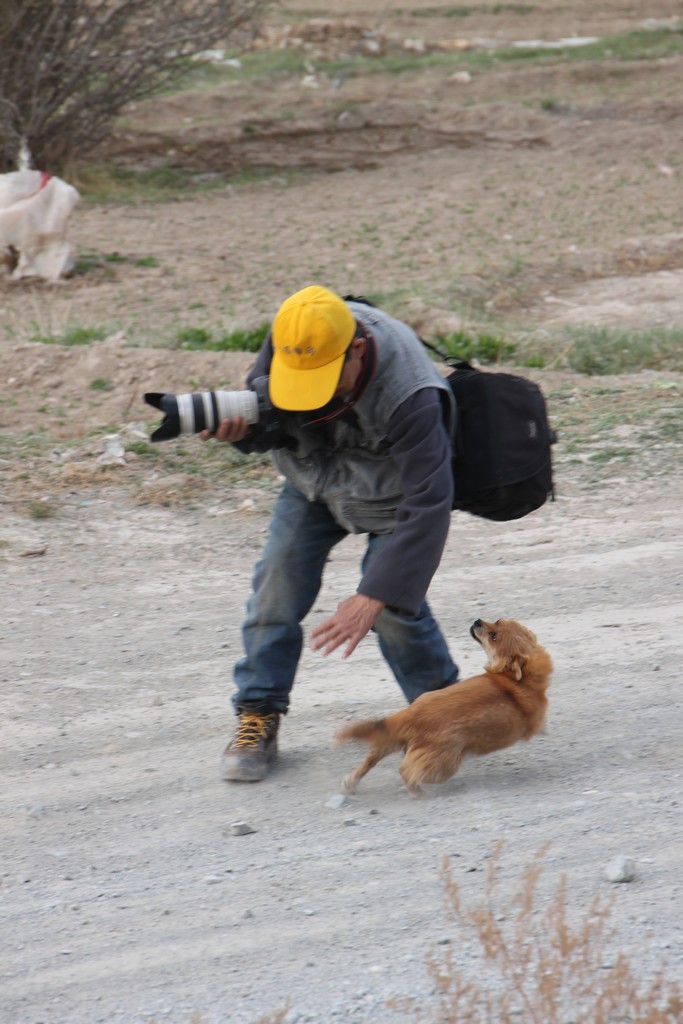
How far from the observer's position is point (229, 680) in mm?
4727

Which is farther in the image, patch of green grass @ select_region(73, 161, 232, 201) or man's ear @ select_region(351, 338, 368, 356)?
patch of green grass @ select_region(73, 161, 232, 201)

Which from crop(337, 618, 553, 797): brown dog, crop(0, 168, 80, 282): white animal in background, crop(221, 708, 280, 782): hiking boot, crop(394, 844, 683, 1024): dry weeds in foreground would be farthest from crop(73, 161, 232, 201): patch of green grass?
crop(394, 844, 683, 1024): dry weeds in foreground

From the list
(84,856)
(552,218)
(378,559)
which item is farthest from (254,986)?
(552,218)

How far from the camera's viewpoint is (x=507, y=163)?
1722cm

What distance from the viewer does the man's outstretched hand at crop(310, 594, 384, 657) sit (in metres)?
3.38

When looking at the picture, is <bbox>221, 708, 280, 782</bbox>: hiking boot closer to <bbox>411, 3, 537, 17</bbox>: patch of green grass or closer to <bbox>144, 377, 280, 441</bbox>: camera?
<bbox>144, 377, 280, 441</bbox>: camera

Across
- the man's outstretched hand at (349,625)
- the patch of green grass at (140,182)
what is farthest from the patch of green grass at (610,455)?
the patch of green grass at (140,182)

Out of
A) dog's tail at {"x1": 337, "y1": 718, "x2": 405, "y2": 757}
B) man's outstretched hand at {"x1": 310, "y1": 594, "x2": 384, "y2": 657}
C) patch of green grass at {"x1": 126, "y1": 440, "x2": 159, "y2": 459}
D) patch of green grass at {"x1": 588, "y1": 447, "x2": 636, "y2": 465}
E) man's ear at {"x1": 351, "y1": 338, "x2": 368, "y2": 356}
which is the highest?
man's ear at {"x1": 351, "y1": 338, "x2": 368, "y2": 356}

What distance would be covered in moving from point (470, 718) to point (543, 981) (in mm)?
1011

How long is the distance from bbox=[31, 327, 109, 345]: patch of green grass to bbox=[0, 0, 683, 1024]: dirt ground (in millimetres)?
160

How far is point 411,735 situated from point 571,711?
0.93 m

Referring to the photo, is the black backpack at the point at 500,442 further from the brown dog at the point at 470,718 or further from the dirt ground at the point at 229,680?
the dirt ground at the point at 229,680

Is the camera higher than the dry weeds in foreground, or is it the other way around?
the camera

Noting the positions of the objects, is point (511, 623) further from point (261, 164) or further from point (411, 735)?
point (261, 164)
